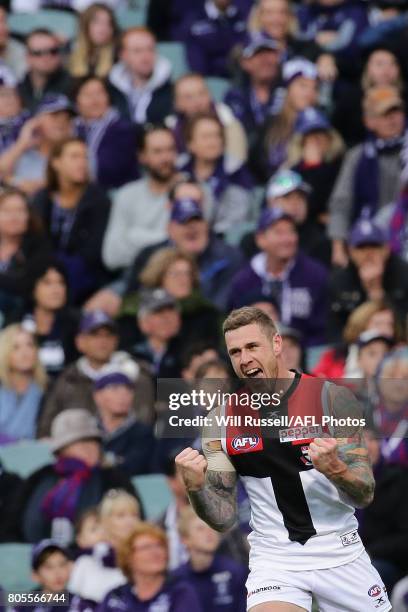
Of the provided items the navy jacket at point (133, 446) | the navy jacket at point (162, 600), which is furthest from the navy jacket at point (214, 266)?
the navy jacket at point (162, 600)

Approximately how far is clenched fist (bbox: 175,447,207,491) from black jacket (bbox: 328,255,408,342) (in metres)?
5.10

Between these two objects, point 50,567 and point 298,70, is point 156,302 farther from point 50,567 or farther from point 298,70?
point 298,70

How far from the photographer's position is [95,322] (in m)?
11.6

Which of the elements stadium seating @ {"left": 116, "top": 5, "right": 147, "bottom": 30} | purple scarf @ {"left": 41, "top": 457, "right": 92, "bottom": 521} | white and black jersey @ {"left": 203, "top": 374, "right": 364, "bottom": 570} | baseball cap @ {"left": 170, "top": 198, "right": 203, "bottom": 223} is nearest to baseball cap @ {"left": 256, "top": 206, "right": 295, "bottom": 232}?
baseball cap @ {"left": 170, "top": 198, "right": 203, "bottom": 223}

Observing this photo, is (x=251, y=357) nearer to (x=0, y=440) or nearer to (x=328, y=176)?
(x=0, y=440)

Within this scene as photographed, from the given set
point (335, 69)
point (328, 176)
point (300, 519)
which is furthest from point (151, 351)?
point (300, 519)

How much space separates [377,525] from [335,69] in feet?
17.9

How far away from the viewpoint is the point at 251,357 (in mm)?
6793

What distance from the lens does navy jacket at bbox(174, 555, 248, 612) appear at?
929cm

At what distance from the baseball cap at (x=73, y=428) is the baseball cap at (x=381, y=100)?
3.69 meters

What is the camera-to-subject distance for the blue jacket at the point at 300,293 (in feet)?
38.9

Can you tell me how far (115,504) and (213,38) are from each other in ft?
19.7

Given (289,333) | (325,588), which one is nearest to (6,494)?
(289,333)

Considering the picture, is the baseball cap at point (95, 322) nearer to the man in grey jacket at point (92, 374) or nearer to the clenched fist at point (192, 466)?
the man in grey jacket at point (92, 374)
